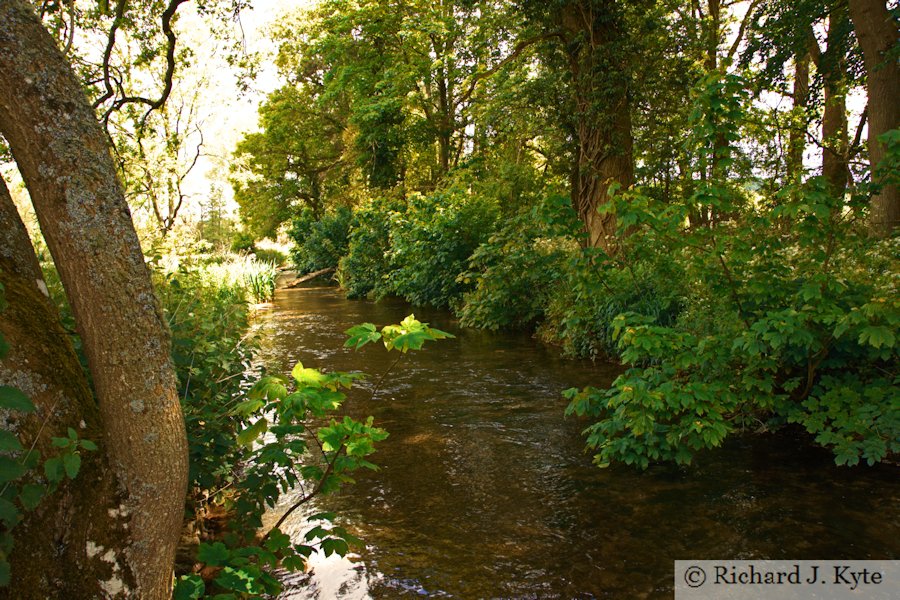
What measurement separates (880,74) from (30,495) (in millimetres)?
10852

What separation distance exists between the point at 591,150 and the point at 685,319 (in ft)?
17.6

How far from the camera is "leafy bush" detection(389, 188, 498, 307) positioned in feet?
47.1

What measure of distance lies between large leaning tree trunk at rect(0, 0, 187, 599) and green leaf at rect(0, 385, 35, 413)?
0.47 meters

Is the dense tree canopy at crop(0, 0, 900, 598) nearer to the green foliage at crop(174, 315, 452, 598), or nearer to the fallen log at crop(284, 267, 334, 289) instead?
the green foliage at crop(174, 315, 452, 598)

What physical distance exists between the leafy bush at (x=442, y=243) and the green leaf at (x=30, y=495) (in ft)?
38.8

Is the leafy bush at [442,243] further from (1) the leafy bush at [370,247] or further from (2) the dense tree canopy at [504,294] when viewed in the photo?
(1) the leafy bush at [370,247]

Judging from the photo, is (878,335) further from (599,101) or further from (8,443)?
(599,101)

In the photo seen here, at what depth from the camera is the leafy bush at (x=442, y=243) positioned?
1435cm

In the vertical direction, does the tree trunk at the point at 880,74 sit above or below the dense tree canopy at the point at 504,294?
above

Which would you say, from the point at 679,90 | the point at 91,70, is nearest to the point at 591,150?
the point at 679,90

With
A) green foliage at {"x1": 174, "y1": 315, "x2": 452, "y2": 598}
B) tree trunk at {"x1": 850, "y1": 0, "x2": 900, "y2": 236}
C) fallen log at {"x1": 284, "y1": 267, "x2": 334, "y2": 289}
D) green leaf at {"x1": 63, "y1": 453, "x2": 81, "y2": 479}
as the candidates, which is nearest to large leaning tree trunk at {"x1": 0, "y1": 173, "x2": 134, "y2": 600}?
green leaf at {"x1": 63, "y1": 453, "x2": 81, "y2": 479}

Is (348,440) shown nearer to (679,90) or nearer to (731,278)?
(731,278)

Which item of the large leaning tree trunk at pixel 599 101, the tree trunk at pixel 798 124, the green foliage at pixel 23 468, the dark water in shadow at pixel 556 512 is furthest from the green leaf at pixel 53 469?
the tree trunk at pixel 798 124

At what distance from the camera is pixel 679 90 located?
12.1 m
